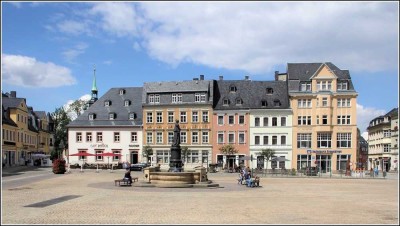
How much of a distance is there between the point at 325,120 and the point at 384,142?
3269 centimetres

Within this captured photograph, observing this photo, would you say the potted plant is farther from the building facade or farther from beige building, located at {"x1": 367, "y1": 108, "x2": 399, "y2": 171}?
beige building, located at {"x1": 367, "y1": 108, "x2": 399, "y2": 171}

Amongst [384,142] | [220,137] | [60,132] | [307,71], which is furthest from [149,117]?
[384,142]

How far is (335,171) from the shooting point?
62.8 meters

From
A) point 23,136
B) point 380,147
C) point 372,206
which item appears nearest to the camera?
point 372,206

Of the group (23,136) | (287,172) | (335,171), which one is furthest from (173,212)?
(23,136)

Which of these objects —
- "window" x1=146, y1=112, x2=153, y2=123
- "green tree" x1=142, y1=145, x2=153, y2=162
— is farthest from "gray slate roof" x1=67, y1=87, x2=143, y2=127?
"green tree" x1=142, y1=145, x2=153, y2=162

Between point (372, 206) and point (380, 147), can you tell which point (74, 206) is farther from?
point (380, 147)

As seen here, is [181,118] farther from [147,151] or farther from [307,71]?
[307,71]

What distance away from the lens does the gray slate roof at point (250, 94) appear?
70.1m

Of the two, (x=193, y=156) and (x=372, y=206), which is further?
(x=193, y=156)

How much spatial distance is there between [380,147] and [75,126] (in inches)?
2404

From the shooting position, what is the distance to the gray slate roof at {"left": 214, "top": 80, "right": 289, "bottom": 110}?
7012 centimetres

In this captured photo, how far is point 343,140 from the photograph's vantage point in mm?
66500

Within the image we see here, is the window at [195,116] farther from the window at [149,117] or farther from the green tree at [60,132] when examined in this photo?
the green tree at [60,132]
